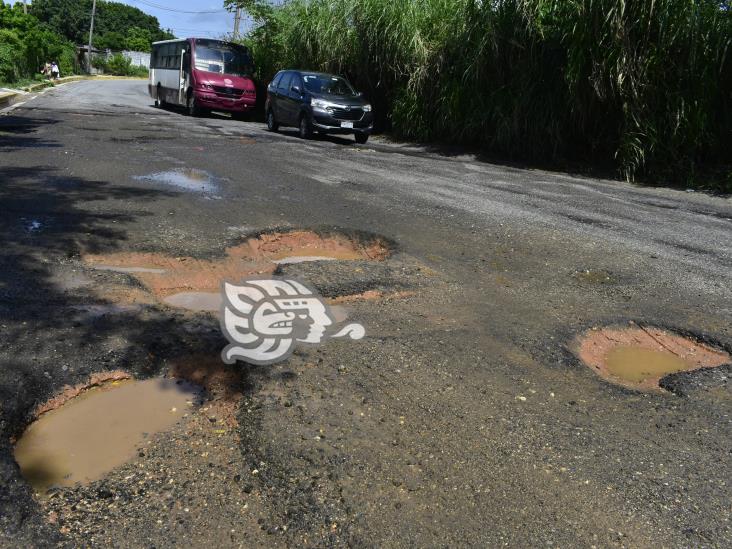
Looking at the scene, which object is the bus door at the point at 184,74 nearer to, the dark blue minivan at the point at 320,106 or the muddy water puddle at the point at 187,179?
the dark blue minivan at the point at 320,106

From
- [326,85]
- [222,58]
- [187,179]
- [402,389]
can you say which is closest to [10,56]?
[222,58]

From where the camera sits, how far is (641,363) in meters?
4.12

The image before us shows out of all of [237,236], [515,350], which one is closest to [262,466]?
[515,350]

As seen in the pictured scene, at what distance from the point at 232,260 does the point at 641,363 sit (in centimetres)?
308

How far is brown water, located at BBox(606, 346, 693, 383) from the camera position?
12.9ft

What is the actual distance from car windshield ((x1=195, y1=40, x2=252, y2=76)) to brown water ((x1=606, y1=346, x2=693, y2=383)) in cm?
2081

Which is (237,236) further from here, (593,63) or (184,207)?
(593,63)

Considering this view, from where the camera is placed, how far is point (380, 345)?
155 inches

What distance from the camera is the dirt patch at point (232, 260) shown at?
4895mm

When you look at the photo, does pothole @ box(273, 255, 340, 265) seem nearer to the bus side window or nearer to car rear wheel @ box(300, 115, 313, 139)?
car rear wheel @ box(300, 115, 313, 139)

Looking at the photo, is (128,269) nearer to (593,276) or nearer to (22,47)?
(593,276)

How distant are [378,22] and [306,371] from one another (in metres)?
17.3

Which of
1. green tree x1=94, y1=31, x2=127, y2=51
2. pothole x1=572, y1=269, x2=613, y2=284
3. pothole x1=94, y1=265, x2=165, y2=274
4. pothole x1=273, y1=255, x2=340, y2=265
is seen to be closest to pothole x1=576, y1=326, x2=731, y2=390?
pothole x1=572, y1=269, x2=613, y2=284

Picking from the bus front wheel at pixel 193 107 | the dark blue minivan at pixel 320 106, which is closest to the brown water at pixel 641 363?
the dark blue minivan at pixel 320 106
